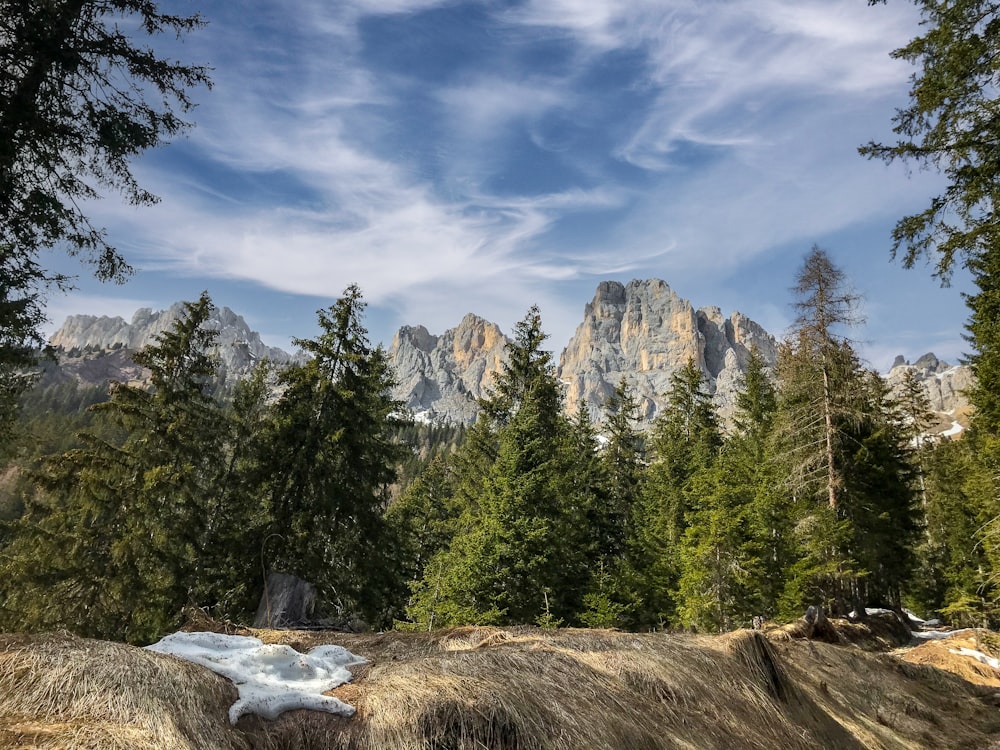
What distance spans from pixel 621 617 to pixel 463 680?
19.5m

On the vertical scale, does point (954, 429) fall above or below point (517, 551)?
above

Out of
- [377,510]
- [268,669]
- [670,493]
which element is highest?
[670,493]

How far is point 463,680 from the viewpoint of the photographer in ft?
10.8

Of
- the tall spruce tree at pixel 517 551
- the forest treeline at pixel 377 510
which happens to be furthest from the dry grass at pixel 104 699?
the tall spruce tree at pixel 517 551

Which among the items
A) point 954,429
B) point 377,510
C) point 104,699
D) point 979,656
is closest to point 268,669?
point 104,699

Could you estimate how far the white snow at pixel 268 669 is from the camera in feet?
9.82

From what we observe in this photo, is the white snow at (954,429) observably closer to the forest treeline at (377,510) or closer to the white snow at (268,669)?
the forest treeline at (377,510)

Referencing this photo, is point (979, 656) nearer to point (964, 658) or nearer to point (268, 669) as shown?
point (964, 658)

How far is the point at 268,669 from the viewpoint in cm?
345

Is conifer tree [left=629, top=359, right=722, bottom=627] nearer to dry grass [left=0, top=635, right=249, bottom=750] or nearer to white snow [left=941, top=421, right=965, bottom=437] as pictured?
dry grass [left=0, top=635, right=249, bottom=750]

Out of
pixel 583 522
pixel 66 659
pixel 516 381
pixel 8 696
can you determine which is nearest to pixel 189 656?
pixel 66 659

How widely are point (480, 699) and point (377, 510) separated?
1906 cm

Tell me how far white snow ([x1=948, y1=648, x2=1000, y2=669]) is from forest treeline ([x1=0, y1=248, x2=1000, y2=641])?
3.11 ft

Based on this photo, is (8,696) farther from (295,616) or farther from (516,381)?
(516,381)
